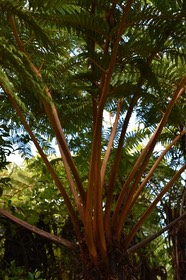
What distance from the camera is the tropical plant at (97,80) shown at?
134cm

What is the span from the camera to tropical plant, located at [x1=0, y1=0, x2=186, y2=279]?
1.34 m

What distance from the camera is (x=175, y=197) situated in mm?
2652

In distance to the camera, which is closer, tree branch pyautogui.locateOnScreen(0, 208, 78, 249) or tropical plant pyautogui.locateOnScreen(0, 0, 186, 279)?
tropical plant pyautogui.locateOnScreen(0, 0, 186, 279)

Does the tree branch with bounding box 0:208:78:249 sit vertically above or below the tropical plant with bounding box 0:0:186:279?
below

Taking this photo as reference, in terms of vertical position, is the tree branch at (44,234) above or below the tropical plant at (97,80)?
below

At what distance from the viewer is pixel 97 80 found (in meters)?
1.68

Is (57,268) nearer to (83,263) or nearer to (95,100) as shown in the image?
(83,263)

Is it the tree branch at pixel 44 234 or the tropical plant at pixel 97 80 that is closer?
the tropical plant at pixel 97 80

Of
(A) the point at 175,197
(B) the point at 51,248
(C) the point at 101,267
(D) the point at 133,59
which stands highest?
(D) the point at 133,59

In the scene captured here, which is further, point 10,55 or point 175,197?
point 175,197

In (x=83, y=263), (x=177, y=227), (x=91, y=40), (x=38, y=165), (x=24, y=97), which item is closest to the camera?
(x=91, y=40)

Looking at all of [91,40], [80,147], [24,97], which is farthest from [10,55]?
[80,147]

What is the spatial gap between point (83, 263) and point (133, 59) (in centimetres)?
91

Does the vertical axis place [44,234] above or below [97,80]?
below
